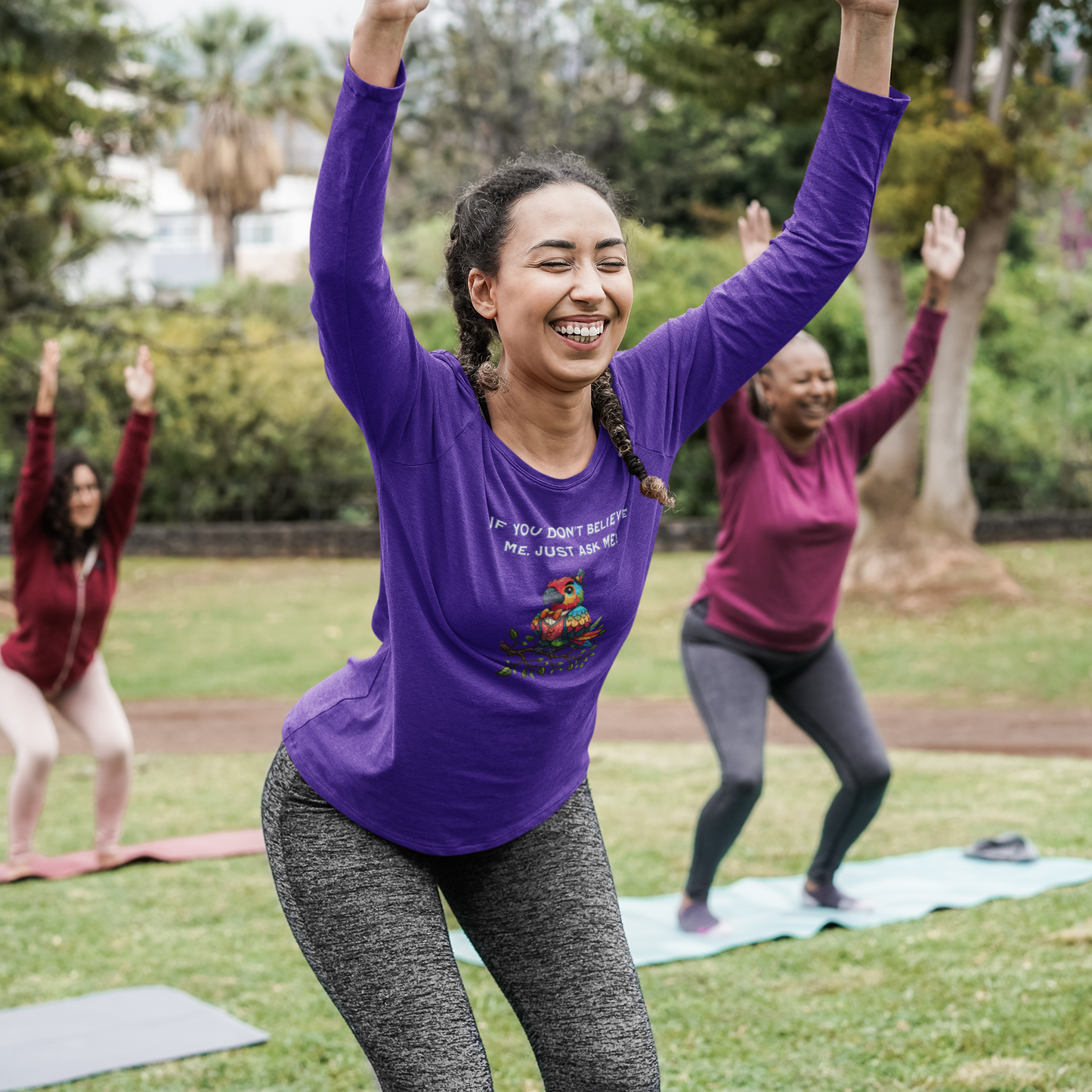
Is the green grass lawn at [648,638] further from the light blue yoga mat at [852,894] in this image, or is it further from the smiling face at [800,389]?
the smiling face at [800,389]

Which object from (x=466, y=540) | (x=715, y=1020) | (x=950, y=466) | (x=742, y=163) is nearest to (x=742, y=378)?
(x=466, y=540)

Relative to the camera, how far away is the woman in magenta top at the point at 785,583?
532cm

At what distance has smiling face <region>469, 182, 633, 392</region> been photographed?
2.26m

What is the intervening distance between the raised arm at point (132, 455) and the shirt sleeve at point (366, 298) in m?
4.23

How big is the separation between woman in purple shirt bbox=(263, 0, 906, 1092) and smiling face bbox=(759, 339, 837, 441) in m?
2.75

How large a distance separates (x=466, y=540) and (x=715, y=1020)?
293 centimetres

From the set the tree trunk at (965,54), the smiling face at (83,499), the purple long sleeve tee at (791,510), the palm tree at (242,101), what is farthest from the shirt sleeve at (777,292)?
the palm tree at (242,101)

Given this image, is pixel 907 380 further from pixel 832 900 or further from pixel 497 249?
pixel 497 249

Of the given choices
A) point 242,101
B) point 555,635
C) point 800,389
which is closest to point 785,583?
point 800,389

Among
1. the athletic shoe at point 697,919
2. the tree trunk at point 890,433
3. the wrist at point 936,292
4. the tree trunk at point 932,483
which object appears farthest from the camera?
the tree trunk at point 890,433

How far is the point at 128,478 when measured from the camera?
662 cm

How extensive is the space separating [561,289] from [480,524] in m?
0.41

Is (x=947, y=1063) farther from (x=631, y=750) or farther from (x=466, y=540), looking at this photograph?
(x=631, y=750)

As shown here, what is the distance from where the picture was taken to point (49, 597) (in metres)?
6.50
